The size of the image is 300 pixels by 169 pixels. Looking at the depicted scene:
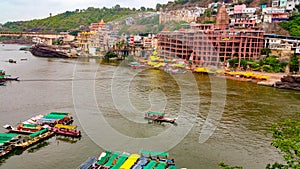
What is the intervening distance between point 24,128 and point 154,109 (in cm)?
521

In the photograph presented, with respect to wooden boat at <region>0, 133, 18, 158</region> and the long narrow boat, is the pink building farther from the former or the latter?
wooden boat at <region>0, 133, 18, 158</region>

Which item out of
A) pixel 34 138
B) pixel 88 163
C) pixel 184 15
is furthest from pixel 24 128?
pixel 184 15

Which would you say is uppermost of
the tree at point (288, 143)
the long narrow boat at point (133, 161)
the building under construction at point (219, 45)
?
the building under construction at point (219, 45)

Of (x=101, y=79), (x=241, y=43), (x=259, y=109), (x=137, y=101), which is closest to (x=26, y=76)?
(x=101, y=79)

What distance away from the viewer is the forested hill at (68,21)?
64938 mm

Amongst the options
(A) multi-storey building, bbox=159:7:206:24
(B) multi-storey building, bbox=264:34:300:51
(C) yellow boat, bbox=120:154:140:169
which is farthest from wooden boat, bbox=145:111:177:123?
(A) multi-storey building, bbox=159:7:206:24

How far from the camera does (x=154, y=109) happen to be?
39.6ft

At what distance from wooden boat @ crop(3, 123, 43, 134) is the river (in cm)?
91

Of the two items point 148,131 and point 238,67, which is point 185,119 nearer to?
point 148,131

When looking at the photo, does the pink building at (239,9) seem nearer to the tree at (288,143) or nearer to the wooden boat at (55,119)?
the wooden boat at (55,119)

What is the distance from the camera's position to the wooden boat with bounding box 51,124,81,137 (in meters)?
8.87

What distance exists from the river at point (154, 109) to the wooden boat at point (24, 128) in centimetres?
91

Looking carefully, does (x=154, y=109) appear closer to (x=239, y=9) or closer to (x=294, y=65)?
(x=294, y=65)

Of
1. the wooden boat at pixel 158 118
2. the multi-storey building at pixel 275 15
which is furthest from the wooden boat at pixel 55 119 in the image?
the multi-storey building at pixel 275 15
